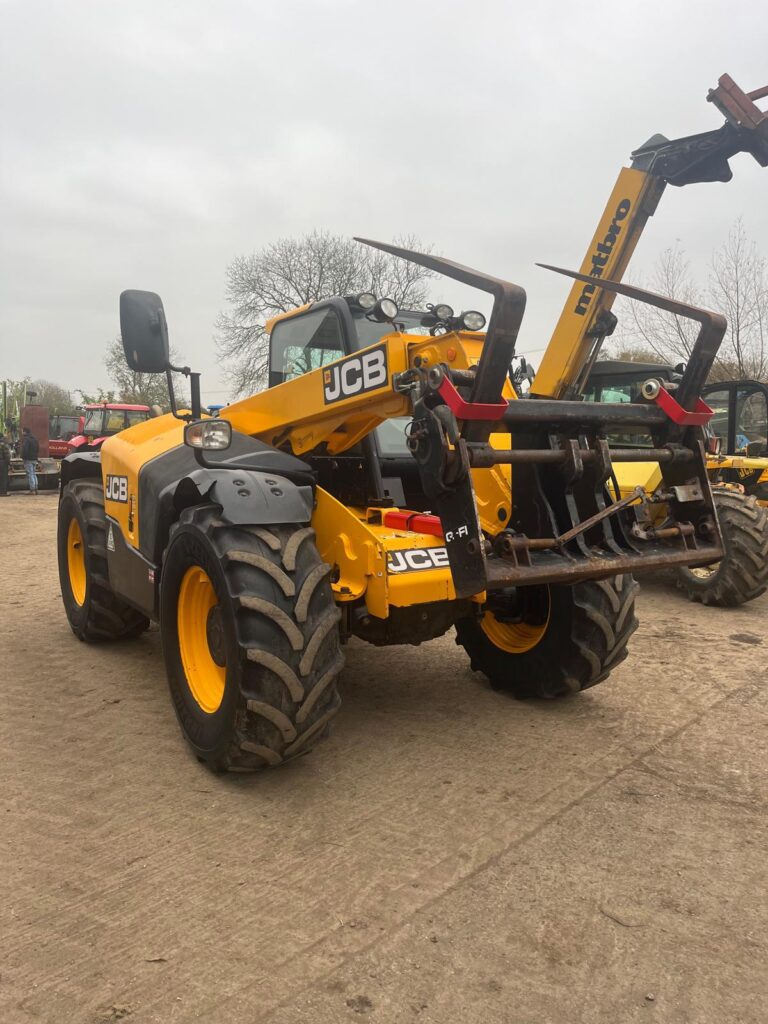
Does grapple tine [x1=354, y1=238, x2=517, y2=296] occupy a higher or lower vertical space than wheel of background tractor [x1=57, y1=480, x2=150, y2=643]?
higher

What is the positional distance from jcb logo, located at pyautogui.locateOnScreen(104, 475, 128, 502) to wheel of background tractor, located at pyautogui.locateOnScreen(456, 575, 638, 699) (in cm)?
210

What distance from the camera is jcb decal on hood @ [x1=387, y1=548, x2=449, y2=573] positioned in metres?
3.17

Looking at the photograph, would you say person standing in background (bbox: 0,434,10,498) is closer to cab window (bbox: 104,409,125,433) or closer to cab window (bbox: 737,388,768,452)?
cab window (bbox: 104,409,125,433)

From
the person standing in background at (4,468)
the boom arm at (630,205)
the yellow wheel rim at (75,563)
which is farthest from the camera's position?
the person standing in background at (4,468)

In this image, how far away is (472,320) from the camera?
3979 millimetres

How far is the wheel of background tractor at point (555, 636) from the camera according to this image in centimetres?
381

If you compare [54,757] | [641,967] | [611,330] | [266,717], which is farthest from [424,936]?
[611,330]

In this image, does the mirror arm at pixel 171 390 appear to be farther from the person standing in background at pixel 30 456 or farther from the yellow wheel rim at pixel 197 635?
the person standing in background at pixel 30 456

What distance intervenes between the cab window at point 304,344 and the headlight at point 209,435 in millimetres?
799

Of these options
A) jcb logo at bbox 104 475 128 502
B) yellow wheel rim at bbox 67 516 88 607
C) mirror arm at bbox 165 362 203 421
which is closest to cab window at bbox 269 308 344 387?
mirror arm at bbox 165 362 203 421

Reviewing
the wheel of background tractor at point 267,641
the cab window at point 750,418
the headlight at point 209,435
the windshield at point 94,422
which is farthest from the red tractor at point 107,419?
the wheel of background tractor at point 267,641

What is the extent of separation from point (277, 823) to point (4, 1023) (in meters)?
1.12

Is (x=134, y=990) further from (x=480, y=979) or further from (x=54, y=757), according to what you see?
(x=54, y=757)

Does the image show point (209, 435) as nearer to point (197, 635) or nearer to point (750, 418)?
point (197, 635)
